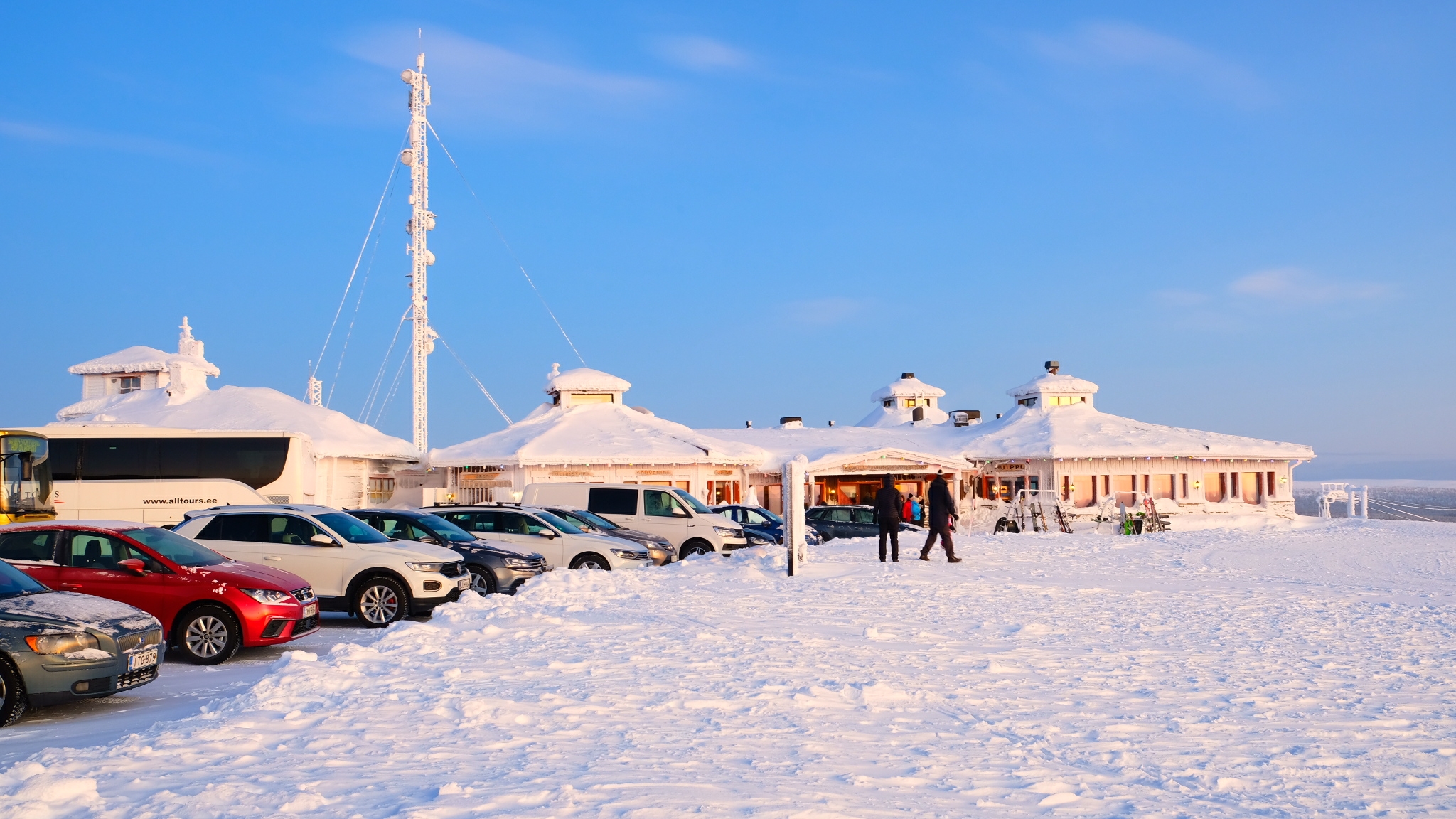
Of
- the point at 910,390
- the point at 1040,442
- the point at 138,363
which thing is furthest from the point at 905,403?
the point at 138,363

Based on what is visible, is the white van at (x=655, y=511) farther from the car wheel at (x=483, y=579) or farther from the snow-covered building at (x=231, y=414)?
the snow-covered building at (x=231, y=414)

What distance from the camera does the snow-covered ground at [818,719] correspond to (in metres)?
5.79

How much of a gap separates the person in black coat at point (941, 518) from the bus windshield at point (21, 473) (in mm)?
14981

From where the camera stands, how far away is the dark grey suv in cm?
1714

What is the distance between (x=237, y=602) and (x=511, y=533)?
821 cm

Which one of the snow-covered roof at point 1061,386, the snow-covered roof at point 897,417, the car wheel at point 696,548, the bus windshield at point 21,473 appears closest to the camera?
the bus windshield at point 21,473

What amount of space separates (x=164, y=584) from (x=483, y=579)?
5.79m

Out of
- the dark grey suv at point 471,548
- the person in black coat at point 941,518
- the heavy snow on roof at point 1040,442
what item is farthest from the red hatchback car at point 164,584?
the heavy snow on roof at point 1040,442

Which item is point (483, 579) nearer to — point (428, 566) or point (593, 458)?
point (428, 566)

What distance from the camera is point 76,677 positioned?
891 cm

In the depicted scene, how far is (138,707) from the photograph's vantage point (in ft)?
31.1

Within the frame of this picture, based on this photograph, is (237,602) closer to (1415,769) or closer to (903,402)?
(1415,769)

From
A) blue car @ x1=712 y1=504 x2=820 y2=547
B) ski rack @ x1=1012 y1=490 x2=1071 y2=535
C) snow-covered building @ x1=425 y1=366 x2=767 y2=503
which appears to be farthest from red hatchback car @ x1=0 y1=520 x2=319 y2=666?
snow-covered building @ x1=425 y1=366 x2=767 y2=503

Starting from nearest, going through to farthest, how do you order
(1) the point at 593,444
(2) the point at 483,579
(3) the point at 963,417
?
(2) the point at 483,579 → (1) the point at 593,444 → (3) the point at 963,417
